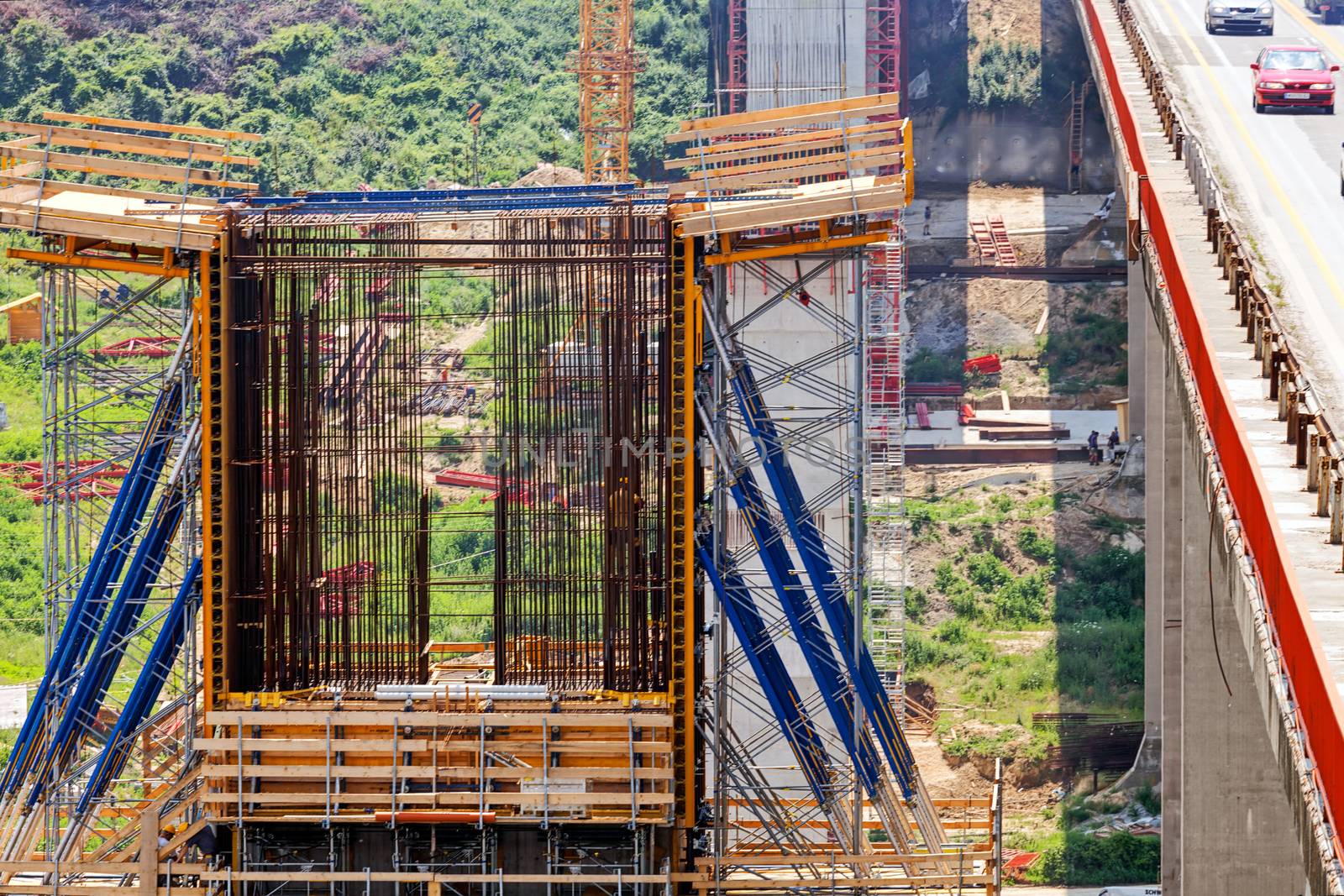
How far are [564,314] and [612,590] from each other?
603 centimetres

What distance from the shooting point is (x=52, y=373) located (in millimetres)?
41656

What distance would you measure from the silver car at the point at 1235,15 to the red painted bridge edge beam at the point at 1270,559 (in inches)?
1441

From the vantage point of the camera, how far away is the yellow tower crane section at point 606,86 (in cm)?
8488

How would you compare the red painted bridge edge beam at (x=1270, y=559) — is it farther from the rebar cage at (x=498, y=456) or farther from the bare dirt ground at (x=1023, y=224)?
the bare dirt ground at (x=1023, y=224)

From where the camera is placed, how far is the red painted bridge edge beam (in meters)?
20.6

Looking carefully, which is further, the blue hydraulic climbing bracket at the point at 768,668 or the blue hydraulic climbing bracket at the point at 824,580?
the blue hydraulic climbing bracket at the point at 824,580

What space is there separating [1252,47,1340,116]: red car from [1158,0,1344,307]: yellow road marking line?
3.49 ft

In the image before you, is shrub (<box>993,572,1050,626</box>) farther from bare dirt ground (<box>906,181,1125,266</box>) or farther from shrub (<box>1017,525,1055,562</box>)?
bare dirt ground (<box>906,181,1125,266</box>)

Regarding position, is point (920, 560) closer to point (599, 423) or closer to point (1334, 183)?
point (1334, 183)

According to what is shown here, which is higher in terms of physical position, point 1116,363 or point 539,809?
point 1116,363

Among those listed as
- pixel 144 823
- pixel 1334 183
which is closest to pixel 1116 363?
pixel 1334 183

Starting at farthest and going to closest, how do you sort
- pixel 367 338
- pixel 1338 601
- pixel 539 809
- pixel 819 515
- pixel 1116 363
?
pixel 1116 363 < pixel 819 515 < pixel 367 338 < pixel 539 809 < pixel 1338 601

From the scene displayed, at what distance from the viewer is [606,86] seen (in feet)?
299

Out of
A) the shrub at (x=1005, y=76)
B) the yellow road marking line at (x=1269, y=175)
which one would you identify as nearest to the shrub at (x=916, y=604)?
the yellow road marking line at (x=1269, y=175)
